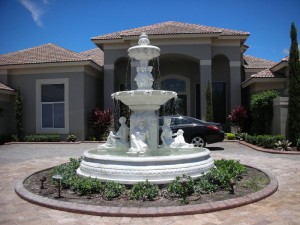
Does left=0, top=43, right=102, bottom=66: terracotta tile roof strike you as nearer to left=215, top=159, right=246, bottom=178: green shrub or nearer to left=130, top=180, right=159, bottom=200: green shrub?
left=215, top=159, right=246, bottom=178: green shrub

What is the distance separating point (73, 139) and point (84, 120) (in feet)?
4.73

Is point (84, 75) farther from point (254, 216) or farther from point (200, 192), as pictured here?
point (254, 216)

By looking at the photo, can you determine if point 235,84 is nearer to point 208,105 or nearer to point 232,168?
point 208,105

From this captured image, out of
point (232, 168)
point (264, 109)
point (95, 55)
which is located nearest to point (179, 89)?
point (264, 109)

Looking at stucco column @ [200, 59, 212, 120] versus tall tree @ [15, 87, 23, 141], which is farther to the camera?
stucco column @ [200, 59, 212, 120]

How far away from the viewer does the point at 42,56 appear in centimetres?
2223

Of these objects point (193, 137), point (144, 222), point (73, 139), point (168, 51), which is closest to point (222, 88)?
point (168, 51)

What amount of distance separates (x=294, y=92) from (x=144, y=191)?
469 inches

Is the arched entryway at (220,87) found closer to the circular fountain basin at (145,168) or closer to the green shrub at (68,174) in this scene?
the green shrub at (68,174)

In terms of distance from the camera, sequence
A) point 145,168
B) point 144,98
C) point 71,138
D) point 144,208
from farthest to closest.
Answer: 1. point 71,138
2. point 144,98
3. point 145,168
4. point 144,208

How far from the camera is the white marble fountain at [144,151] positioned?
696cm

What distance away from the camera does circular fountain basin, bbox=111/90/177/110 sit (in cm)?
831

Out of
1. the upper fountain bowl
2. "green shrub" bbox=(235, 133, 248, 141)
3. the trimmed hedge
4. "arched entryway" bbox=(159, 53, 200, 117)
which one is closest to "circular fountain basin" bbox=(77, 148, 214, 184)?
the upper fountain bowl

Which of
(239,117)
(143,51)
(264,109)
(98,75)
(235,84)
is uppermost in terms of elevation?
(98,75)
